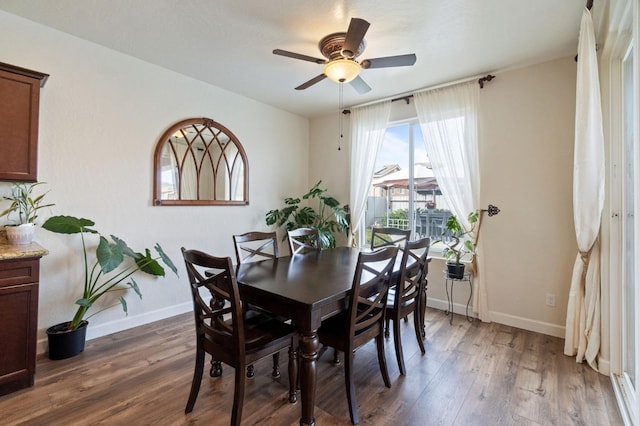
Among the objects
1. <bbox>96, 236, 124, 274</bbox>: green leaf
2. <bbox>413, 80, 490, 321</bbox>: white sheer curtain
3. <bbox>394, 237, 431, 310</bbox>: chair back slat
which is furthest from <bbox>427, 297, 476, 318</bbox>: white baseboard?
<bbox>96, 236, 124, 274</bbox>: green leaf

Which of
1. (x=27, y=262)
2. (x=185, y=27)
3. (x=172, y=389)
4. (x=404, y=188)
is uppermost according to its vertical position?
(x=185, y=27)

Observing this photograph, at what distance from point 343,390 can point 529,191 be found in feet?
8.46

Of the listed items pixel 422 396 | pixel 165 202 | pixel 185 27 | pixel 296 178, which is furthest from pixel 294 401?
pixel 296 178

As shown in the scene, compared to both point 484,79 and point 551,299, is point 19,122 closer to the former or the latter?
point 484,79

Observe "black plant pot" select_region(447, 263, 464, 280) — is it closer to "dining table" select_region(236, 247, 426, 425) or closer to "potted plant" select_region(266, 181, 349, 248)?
"dining table" select_region(236, 247, 426, 425)

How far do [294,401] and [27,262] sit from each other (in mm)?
1922

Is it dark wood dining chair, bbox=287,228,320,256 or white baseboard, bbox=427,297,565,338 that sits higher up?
dark wood dining chair, bbox=287,228,320,256

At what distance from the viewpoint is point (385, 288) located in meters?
1.90

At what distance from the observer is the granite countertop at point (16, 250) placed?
1802 mm

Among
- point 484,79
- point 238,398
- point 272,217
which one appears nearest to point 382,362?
point 238,398

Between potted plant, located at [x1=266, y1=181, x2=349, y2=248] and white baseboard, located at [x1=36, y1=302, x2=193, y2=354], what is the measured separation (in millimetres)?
1526

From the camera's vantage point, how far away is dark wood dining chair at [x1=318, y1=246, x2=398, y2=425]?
1.64 m

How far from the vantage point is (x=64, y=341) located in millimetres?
2301

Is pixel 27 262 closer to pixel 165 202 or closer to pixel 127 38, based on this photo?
pixel 165 202
